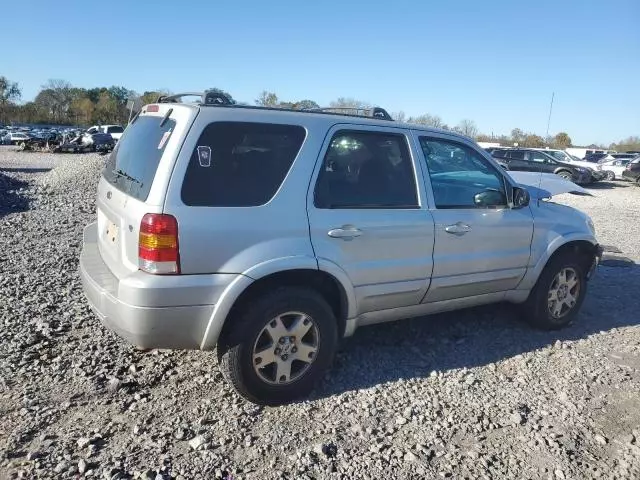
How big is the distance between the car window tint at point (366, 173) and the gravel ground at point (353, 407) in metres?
1.35

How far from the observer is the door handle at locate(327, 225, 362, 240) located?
11.1 feet

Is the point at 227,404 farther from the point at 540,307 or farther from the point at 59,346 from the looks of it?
the point at 540,307

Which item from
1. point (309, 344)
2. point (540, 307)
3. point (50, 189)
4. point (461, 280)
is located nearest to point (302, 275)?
point (309, 344)

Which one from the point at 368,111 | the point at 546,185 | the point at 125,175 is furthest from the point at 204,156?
the point at 546,185

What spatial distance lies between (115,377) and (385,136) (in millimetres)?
2659

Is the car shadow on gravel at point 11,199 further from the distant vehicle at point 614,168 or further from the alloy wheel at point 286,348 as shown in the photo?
the distant vehicle at point 614,168

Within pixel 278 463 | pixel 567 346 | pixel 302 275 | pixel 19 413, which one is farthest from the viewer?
pixel 567 346

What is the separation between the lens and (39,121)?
95.1 m

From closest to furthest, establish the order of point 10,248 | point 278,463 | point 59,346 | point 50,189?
1. point 278,463
2. point 59,346
3. point 10,248
4. point 50,189

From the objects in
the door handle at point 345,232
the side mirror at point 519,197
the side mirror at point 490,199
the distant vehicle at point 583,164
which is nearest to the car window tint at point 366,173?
the door handle at point 345,232

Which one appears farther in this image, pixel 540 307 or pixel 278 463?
pixel 540 307

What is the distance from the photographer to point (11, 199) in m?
12.3

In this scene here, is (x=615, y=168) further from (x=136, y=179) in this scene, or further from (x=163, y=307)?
(x=163, y=307)

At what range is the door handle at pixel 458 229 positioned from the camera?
393cm
